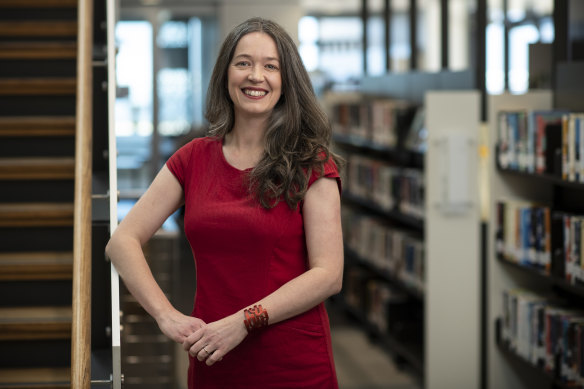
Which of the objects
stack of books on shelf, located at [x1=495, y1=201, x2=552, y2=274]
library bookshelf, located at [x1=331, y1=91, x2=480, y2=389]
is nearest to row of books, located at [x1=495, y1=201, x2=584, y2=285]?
stack of books on shelf, located at [x1=495, y1=201, x2=552, y2=274]

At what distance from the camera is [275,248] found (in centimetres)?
189

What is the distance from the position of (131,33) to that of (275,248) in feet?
30.3

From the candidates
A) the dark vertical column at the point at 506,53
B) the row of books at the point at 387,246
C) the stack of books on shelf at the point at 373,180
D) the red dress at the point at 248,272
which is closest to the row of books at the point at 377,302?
the row of books at the point at 387,246

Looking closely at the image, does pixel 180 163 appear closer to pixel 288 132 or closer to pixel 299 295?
pixel 288 132

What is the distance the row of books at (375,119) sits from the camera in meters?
5.64

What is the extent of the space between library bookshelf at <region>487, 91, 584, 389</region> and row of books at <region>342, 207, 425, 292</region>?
752 mm

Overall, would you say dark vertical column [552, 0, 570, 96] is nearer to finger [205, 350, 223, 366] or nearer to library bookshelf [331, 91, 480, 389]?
library bookshelf [331, 91, 480, 389]

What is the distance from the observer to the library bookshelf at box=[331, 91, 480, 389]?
178 inches

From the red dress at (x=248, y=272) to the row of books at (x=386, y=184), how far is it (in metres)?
3.27

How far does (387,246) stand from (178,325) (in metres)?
4.14

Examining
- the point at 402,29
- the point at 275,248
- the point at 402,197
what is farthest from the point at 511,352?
the point at 402,29

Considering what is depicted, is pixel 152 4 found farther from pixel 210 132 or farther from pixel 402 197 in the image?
pixel 210 132

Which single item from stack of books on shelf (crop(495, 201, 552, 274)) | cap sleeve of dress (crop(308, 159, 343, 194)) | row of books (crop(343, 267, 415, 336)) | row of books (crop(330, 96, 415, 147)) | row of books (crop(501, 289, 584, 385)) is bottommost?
row of books (crop(343, 267, 415, 336))

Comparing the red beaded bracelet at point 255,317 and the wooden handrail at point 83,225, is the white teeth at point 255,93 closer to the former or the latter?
the red beaded bracelet at point 255,317
